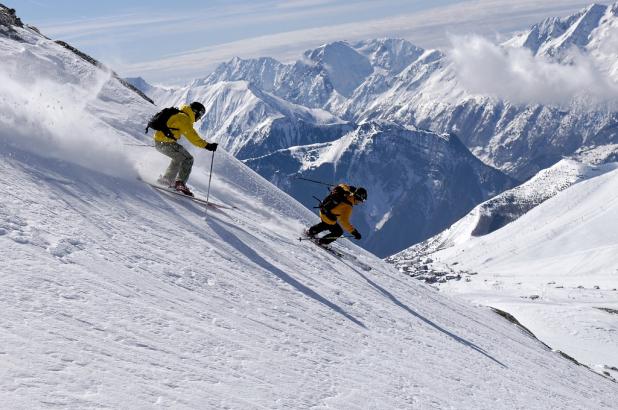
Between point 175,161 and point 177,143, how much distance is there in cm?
59

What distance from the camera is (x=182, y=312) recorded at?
9.08 m

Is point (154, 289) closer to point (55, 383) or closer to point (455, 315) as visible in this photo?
point (55, 383)

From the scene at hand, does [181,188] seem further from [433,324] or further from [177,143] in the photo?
[433,324]

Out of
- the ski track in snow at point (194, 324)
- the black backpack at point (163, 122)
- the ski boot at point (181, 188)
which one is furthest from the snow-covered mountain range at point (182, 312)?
the black backpack at point (163, 122)

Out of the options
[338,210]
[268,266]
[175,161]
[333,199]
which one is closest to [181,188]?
[175,161]

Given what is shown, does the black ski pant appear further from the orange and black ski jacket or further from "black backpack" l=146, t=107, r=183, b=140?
"black backpack" l=146, t=107, r=183, b=140

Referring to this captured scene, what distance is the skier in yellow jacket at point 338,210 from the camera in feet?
64.4

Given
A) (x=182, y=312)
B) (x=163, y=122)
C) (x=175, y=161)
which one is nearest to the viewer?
(x=182, y=312)

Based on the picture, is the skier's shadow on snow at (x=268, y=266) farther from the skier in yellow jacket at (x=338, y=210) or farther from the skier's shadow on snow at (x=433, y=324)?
the skier in yellow jacket at (x=338, y=210)

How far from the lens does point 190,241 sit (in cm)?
1314

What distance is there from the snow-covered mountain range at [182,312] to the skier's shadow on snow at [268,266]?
6 centimetres

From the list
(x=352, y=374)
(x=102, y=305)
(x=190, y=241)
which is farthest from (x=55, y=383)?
(x=190, y=241)

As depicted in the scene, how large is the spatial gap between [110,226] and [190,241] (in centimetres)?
198

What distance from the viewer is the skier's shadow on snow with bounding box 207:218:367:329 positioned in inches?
522
